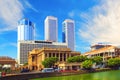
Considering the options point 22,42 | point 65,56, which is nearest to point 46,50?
point 65,56

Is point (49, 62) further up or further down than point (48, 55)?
further down

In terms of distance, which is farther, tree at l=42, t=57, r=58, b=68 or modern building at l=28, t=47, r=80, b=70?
modern building at l=28, t=47, r=80, b=70

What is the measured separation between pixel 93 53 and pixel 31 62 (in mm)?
42254

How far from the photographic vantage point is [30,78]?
210ft

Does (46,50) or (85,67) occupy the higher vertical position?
(46,50)

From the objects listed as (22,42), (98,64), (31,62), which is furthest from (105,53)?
(22,42)

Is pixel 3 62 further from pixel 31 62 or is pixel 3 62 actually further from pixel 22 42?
pixel 22 42

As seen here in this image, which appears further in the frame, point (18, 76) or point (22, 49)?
point (22, 49)

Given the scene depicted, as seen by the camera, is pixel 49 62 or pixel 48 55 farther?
pixel 48 55

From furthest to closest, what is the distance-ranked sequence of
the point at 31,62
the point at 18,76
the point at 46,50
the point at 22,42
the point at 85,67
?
1. the point at 22,42
2. the point at 31,62
3. the point at 46,50
4. the point at 85,67
5. the point at 18,76

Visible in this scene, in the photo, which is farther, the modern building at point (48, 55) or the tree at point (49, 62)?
the modern building at point (48, 55)

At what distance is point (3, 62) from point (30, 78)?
52.8 meters

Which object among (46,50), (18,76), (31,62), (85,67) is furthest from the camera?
(31,62)

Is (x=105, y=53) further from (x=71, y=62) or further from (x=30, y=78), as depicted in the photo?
(x=30, y=78)
